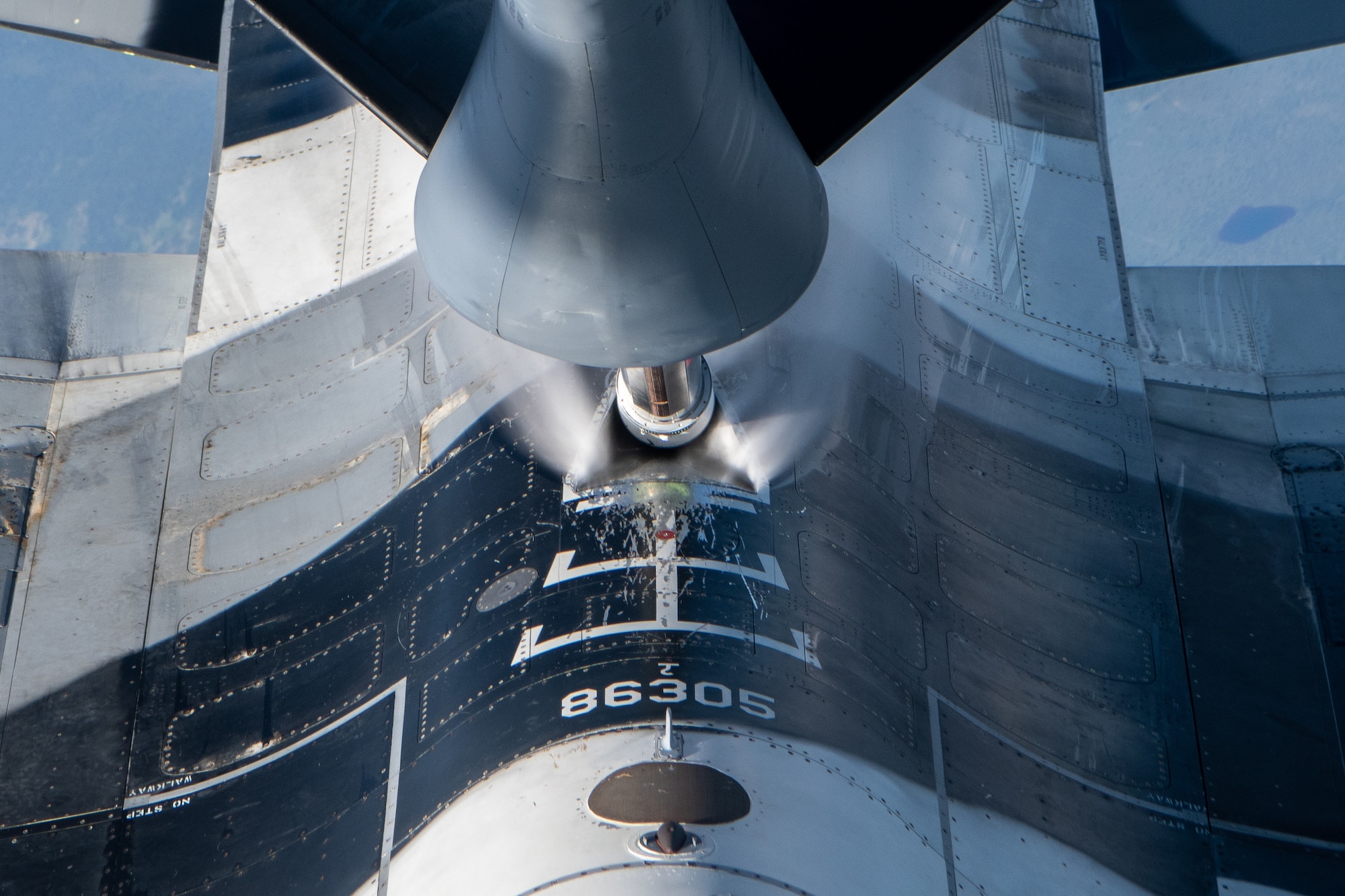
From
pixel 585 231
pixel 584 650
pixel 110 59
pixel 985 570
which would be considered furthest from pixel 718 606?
pixel 110 59

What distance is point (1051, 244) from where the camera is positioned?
9.20 meters

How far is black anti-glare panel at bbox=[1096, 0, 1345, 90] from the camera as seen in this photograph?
371 inches

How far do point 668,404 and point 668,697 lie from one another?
5.68 feet

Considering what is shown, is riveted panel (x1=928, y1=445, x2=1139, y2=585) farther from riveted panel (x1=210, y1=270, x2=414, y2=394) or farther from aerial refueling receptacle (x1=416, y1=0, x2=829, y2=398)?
riveted panel (x1=210, y1=270, x2=414, y2=394)

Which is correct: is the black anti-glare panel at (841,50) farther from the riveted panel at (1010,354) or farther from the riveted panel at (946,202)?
the riveted panel at (946,202)

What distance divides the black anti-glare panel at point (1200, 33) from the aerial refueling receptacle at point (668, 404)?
6.42 meters

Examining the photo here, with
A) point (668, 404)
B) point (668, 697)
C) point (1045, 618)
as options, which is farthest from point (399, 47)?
point (1045, 618)

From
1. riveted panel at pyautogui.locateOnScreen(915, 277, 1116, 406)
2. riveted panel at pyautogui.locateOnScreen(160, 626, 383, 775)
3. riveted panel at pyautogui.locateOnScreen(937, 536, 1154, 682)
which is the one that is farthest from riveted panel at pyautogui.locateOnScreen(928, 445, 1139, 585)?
riveted panel at pyautogui.locateOnScreen(160, 626, 383, 775)

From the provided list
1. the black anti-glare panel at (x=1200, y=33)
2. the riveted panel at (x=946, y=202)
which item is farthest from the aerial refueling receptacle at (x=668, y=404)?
the black anti-glare panel at (x=1200, y=33)

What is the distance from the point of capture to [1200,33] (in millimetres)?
9914

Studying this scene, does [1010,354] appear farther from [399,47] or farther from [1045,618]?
[399,47]

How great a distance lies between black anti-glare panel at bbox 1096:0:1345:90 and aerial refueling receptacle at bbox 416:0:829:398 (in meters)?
7.46

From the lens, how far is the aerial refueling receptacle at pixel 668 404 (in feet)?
20.8

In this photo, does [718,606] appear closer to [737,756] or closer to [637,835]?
[737,756]
